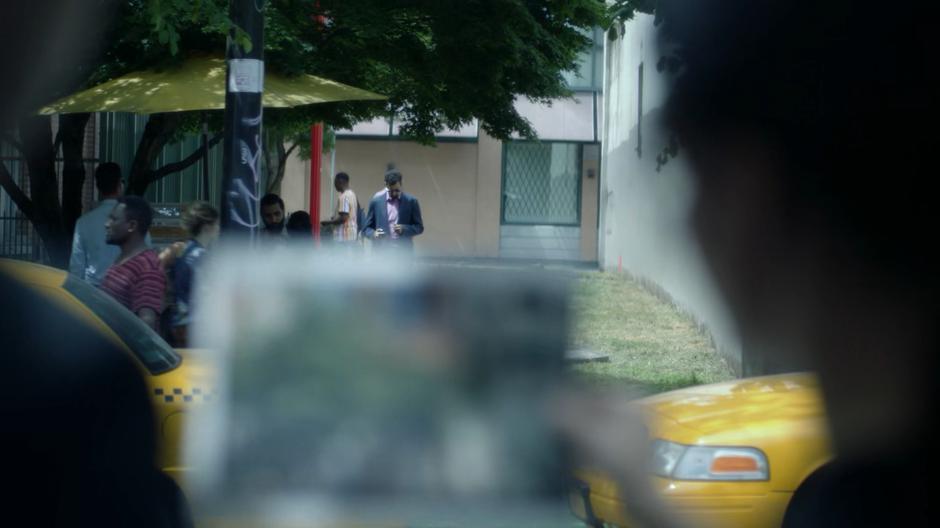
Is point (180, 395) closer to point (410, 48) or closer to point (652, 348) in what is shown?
point (410, 48)

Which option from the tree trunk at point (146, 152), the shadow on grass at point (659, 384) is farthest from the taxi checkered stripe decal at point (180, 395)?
the tree trunk at point (146, 152)

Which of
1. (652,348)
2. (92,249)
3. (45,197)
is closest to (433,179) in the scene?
(652,348)

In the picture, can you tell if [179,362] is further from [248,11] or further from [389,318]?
[248,11]

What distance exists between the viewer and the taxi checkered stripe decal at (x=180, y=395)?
3951 mm

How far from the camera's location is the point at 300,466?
3457mm

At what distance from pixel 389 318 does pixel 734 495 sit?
1.52m

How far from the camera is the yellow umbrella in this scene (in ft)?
24.0

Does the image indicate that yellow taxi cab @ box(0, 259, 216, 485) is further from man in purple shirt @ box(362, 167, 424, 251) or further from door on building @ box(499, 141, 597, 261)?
door on building @ box(499, 141, 597, 261)

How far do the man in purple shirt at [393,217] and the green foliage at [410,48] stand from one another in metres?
0.76

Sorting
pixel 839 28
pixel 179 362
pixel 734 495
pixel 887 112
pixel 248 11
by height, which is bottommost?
pixel 734 495

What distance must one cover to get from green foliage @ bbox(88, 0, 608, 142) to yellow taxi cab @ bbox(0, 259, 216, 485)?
3.56 metres

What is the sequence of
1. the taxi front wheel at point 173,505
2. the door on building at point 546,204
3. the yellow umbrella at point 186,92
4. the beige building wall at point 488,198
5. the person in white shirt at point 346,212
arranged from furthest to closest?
the door on building at point 546,204 < the beige building wall at point 488,198 < the person in white shirt at point 346,212 < the yellow umbrella at point 186,92 < the taxi front wheel at point 173,505

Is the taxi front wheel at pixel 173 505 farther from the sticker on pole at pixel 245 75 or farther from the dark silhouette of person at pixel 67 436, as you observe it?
the sticker on pole at pixel 245 75

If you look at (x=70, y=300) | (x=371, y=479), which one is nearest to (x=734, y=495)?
(x=371, y=479)
